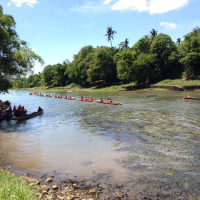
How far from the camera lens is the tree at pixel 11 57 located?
21.3 metres

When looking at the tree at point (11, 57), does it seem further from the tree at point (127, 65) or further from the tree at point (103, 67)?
the tree at point (103, 67)

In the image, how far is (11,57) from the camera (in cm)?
2147

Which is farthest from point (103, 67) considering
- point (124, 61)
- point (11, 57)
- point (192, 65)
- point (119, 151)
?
point (119, 151)

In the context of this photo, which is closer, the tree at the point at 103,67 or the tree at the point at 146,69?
the tree at the point at 146,69

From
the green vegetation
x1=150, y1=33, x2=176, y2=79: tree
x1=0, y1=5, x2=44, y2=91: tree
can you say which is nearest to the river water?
x1=0, y1=5, x2=44, y2=91: tree

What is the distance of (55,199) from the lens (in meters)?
6.78

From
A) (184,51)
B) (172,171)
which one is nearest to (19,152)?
(172,171)

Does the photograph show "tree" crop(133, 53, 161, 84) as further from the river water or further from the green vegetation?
the river water

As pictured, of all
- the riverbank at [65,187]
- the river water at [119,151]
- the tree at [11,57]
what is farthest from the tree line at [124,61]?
the riverbank at [65,187]

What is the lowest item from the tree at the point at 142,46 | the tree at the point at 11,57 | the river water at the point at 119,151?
the river water at the point at 119,151

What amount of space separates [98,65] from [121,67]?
51.0ft

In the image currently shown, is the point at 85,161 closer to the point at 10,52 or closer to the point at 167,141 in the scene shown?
the point at 167,141

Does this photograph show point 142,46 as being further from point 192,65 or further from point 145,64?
point 192,65

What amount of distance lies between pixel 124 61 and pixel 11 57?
1995 inches
